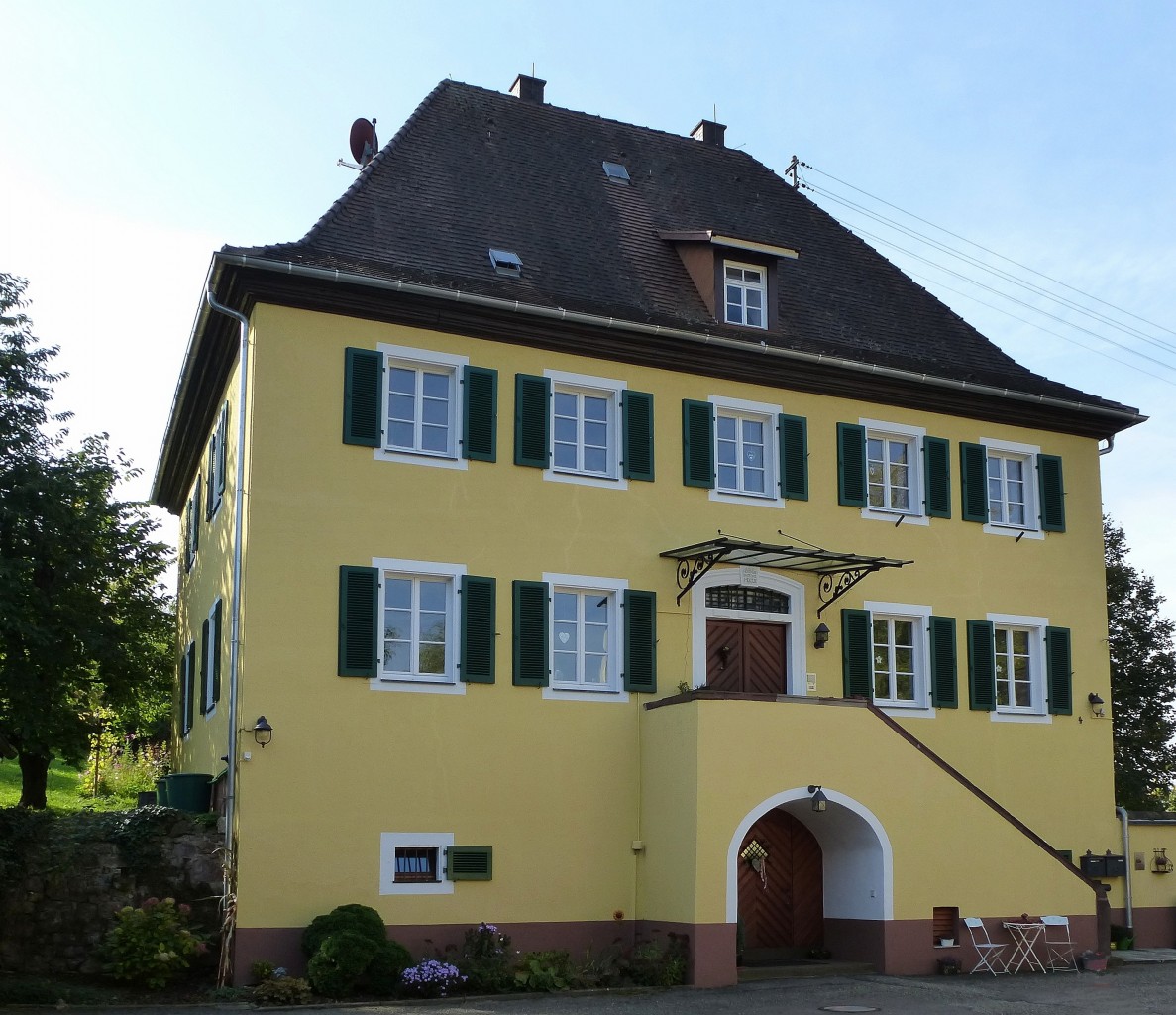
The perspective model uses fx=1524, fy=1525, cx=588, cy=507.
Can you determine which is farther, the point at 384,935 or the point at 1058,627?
the point at 1058,627

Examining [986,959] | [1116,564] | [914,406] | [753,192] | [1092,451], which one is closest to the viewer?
[986,959]

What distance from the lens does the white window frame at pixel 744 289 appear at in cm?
2098

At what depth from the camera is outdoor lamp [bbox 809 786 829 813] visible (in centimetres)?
1764

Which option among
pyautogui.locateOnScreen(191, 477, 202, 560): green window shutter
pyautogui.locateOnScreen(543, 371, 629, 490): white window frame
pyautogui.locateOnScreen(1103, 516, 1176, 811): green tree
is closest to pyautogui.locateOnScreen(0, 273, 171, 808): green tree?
pyautogui.locateOnScreen(191, 477, 202, 560): green window shutter

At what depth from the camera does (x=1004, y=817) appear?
18.7 meters

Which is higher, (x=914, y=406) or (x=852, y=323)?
(x=852, y=323)

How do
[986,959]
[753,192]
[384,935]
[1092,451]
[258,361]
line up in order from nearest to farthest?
[384,935] < [258,361] < [986,959] < [1092,451] < [753,192]

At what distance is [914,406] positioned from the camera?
21.4 meters

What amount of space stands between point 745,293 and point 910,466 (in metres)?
3.36

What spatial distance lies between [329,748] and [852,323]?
10214mm

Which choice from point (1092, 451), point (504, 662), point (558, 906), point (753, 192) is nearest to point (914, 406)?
point (1092, 451)

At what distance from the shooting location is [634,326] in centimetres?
1902

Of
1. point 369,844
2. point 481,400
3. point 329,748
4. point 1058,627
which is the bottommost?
point 369,844

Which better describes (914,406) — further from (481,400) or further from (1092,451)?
(481,400)
